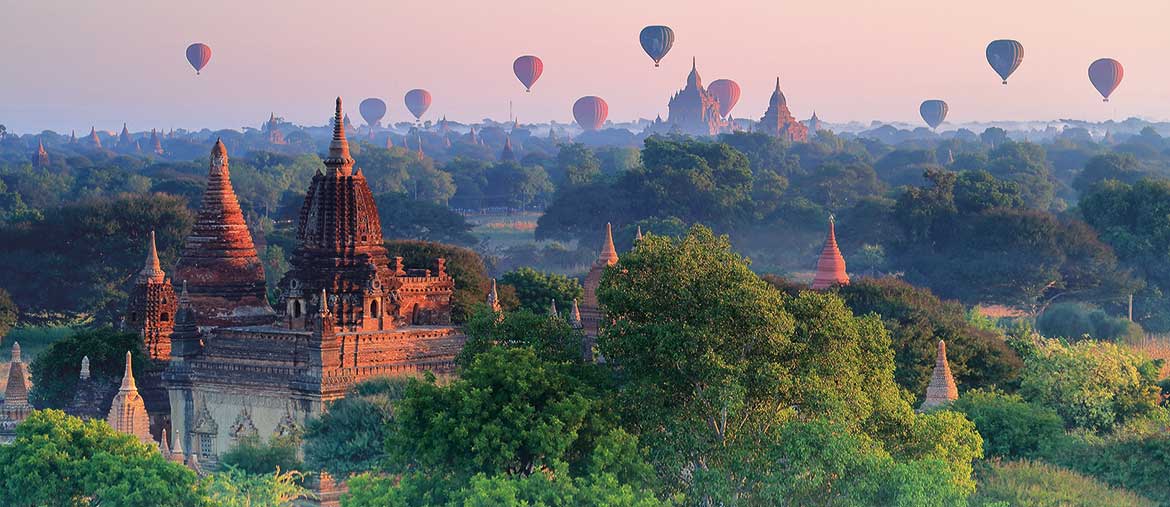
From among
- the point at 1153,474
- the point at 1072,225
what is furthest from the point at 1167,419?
the point at 1072,225

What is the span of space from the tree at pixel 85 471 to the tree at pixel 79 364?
1192 cm

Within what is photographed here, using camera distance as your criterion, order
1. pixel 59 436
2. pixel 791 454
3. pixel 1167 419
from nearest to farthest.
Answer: pixel 791 454 < pixel 59 436 < pixel 1167 419

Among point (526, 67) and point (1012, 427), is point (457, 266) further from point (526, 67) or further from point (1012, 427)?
point (526, 67)

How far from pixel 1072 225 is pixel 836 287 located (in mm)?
29878

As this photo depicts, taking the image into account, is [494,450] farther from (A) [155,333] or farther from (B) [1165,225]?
(B) [1165,225]

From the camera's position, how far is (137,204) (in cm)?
8625

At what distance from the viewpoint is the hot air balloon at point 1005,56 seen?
16350 cm

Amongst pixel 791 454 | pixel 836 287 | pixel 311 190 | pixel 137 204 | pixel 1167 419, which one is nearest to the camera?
pixel 791 454

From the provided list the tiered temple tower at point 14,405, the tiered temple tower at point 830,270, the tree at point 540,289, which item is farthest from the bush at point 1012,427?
the tree at point 540,289

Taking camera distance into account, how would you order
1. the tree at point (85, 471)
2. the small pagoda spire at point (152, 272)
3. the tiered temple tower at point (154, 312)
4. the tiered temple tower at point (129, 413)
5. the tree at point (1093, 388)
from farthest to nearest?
1. the small pagoda spire at point (152, 272)
2. the tiered temple tower at point (154, 312)
3. the tree at point (1093, 388)
4. the tiered temple tower at point (129, 413)
5. the tree at point (85, 471)

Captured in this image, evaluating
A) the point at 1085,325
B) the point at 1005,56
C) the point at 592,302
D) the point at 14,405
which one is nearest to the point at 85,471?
the point at 14,405

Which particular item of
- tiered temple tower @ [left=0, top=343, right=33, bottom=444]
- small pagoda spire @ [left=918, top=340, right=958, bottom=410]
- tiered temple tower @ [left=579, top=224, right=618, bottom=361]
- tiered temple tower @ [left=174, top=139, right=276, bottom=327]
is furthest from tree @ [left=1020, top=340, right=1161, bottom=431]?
tiered temple tower @ [left=0, top=343, right=33, bottom=444]

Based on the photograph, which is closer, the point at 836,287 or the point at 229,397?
the point at 229,397

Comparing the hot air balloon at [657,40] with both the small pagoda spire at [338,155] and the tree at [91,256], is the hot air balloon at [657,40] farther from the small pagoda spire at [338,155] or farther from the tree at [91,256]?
the small pagoda spire at [338,155]
